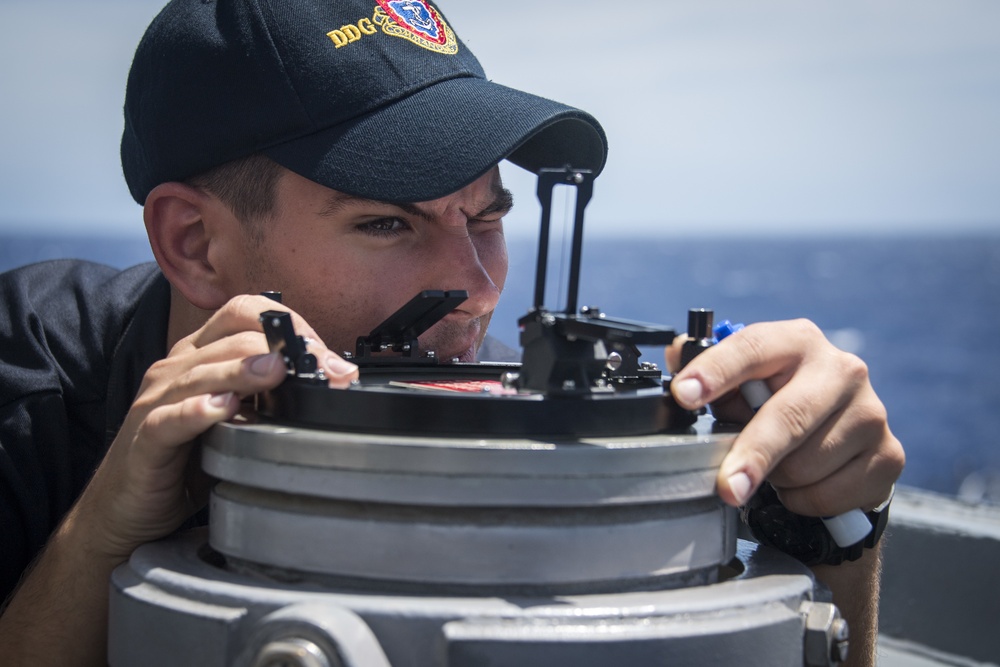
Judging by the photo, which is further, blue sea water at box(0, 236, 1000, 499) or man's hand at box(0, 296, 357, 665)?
blue sea water at box(0, 236, 1000, 499)

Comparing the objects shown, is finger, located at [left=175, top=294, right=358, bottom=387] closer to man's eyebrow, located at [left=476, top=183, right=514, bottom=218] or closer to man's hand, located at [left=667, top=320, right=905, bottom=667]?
man's hand, located at [left=667, top=320, right=905, bottom=667]

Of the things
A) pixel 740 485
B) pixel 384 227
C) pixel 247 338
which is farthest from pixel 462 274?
pixel 740 485

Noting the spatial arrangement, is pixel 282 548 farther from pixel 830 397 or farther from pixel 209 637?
pixel 830 397

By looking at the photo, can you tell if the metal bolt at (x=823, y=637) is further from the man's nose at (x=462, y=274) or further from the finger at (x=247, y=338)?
the man's nose at (x=462, y=274)

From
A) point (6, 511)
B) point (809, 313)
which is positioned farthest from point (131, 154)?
point (809, 313)

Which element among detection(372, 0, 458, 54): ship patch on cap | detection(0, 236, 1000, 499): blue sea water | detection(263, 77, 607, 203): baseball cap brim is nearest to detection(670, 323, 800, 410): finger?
detection(263, 77, 607, 203): baseball cap brim

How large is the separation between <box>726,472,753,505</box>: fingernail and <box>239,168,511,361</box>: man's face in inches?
31.2

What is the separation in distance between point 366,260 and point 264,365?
0.68 metres

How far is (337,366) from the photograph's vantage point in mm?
1088

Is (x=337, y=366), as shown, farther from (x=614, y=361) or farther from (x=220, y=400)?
(x=614, y=361)

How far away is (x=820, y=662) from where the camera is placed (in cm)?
95

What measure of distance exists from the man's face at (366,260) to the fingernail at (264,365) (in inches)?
25.6

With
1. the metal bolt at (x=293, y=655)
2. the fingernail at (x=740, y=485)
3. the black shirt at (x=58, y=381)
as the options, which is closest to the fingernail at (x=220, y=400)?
the metal bolt at (x=293, y=655)

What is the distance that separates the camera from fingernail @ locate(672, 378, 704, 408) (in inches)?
40.6
